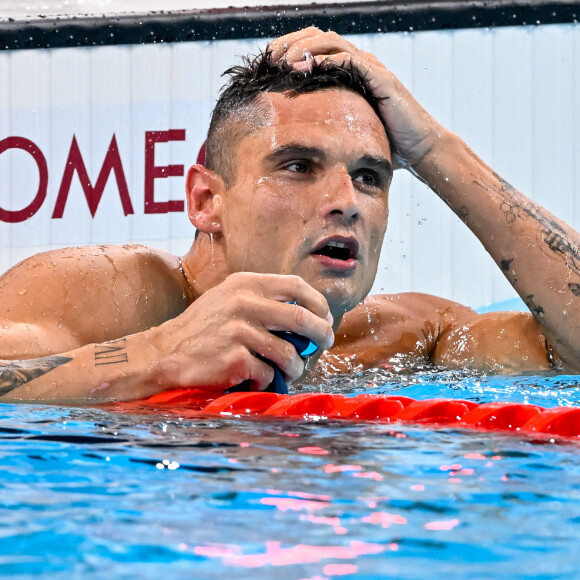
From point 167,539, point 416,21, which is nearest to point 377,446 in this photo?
point 167,539

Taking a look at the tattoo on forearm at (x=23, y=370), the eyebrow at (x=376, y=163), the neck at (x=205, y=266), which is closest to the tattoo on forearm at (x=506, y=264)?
the eyebrow at (x=376, y=163)

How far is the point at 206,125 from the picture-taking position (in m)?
4.82

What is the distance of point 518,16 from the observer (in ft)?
15.3

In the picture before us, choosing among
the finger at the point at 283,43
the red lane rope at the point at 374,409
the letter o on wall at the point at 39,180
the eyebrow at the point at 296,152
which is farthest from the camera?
the letter o on wall at the point at 39,180

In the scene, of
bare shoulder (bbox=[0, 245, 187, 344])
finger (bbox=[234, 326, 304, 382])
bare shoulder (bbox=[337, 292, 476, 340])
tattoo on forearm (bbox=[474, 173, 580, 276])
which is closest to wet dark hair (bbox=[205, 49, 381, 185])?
bare shoulder (bbox=[0, 245, 187, 344])

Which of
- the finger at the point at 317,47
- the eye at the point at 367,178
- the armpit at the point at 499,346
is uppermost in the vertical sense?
the finger at the point at 317,47

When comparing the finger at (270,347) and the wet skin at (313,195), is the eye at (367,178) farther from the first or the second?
the finger at (270,347)

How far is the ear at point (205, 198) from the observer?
8.03ft

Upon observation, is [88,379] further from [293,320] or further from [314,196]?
[314,196]

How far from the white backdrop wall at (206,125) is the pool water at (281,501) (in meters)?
3.24

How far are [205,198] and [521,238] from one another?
0.96 meters

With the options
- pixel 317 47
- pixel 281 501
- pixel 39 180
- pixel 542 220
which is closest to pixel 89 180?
pixel 39 180

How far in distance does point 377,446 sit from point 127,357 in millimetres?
746

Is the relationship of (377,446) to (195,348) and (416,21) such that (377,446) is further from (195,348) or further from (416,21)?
(416,21)
